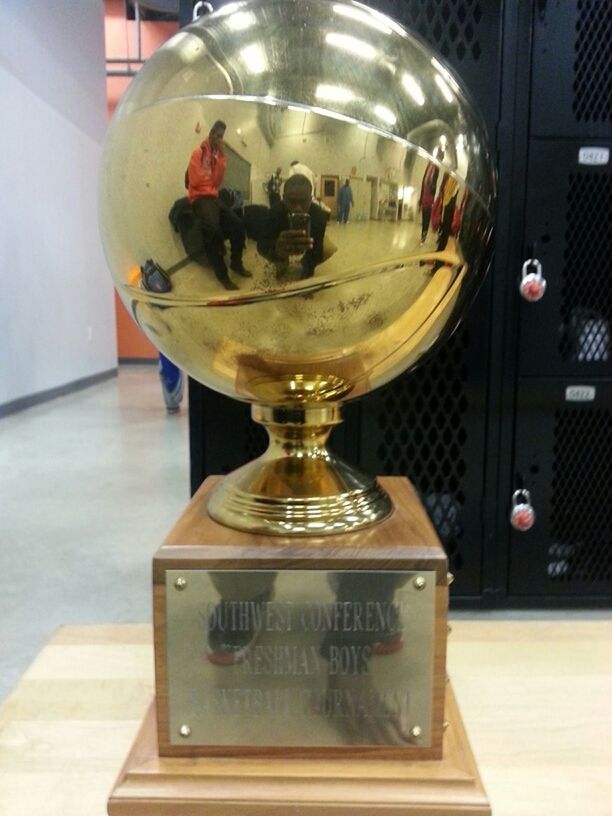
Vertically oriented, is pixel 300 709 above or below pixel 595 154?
below

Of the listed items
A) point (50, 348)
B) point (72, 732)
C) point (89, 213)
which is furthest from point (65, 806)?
point (89, 213)

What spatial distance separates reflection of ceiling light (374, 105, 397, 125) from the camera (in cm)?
41

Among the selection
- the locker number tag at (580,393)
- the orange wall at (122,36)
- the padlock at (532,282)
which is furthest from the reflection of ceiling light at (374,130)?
the orange wall at (122,36)

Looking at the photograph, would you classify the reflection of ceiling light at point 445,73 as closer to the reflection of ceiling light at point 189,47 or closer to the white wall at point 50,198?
the reflection of ceiling light at point 189,47

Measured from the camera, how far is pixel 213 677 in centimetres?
47

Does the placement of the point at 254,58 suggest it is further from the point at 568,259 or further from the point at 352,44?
the point at 568,259

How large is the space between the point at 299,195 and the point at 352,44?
10 cm

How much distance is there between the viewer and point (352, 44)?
431mm

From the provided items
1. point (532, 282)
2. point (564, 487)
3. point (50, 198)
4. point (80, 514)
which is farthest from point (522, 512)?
point (50, 198)

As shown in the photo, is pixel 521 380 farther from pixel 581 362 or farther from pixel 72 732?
pixel 72 732

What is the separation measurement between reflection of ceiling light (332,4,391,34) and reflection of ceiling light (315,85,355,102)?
7 centimetres

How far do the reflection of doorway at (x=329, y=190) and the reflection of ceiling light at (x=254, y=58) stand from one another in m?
0.08

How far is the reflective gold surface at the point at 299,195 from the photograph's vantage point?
41 centimetres

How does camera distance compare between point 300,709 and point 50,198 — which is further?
point 50,198
